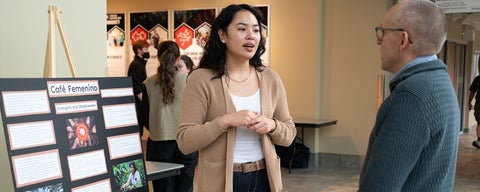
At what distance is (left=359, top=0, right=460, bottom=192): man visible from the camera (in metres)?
1.41

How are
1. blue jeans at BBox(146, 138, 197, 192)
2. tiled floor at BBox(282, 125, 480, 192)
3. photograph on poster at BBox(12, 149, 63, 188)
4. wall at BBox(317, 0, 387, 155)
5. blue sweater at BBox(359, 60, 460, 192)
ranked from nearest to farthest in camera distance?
blue sweater at BBox(359, 60, 460, 192)
photograph on poster at BBox(12, 149, 63, 188)
blue jeans at BBox(146, 138, 197, 192)
tiled floor at BBox(282, 125, 480, 192)
wall at BBox(317, 0, 387, 155)

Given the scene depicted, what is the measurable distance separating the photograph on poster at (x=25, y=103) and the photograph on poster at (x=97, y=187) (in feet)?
1.20

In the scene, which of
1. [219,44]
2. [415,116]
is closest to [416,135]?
[415,116]

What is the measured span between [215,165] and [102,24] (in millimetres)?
1770

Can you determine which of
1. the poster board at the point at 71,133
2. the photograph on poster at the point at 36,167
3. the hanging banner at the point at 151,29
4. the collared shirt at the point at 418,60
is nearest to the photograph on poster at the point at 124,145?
the poster board at the point at 71,133

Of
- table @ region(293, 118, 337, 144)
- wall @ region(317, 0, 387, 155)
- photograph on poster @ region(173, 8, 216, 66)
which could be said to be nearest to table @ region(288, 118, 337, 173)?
table @ region(293, 118, 337, 144)

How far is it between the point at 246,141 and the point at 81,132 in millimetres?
742

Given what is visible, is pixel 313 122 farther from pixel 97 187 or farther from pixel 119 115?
pixel 97 187

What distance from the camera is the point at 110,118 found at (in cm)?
241

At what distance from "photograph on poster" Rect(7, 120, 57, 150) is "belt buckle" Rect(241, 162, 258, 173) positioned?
799mm

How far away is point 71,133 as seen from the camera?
2.21 meters

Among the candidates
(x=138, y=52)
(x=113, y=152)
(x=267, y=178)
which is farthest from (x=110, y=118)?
(x=138, y=52)

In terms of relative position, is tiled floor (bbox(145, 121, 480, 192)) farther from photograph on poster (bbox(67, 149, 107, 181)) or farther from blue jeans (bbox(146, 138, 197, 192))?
photograph on poster (bbox(67, 149, 107, 181))

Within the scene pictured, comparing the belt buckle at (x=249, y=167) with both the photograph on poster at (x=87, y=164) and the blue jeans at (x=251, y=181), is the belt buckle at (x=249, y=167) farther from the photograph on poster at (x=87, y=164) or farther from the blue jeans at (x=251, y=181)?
the photograph on poster at (x=87, y=164)
